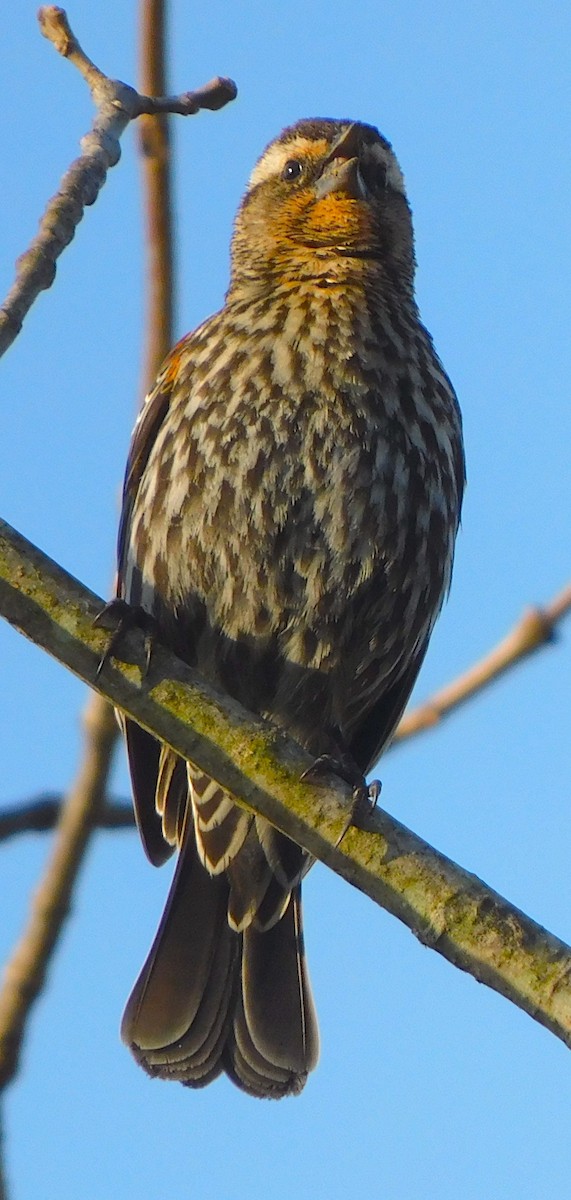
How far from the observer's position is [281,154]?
15.5 feet

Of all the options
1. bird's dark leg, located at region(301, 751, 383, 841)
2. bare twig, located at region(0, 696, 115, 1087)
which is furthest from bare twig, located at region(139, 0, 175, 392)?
bird's dark leg, located at region(301, 751, 383, 841)

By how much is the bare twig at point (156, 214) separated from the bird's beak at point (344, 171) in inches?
47.1

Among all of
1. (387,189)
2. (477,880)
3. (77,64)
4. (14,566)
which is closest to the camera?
(477,880)

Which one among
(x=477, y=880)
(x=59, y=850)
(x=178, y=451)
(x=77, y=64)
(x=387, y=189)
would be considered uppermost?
(x=387, y=189)

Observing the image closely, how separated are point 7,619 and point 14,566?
10 centimetres

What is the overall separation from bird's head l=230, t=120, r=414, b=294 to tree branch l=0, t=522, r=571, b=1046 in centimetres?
185

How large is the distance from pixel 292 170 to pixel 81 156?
5.24 feet

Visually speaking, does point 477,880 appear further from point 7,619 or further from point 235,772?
point 7,619

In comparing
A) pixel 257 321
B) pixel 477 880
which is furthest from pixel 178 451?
pixel 477 880

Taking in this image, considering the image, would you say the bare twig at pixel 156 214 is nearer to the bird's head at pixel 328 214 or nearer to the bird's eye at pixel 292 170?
the bird's head at pixel 328 214

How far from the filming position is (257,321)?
4.19 meters

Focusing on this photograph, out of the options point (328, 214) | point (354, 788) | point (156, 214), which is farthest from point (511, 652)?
point (328, 214)

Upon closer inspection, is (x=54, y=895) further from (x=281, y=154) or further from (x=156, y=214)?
(x=281, y=154)

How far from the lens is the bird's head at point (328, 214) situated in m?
4.44
